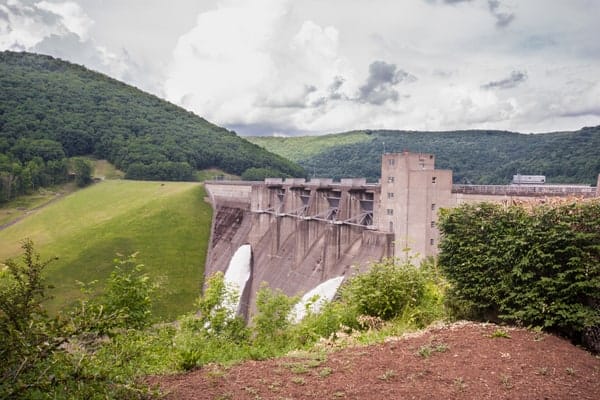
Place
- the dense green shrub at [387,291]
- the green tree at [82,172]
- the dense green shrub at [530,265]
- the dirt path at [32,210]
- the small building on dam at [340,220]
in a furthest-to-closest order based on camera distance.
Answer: the green tree at [82,172], the dirt path at [32,210], the small building on dam at [340,220], the dense green shrub at [387,291], the dense green shrub at [530,265]

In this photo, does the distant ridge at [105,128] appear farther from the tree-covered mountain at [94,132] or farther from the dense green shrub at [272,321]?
the dense green shrub at [272,321]

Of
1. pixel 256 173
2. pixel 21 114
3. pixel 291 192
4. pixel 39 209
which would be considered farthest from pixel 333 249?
pixel 21 114

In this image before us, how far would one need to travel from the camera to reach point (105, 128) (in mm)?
105438

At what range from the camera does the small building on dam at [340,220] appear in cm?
2762

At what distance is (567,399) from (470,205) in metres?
5.20

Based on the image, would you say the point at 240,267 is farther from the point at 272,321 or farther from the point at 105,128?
the point at 105,128

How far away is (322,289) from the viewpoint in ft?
96.6

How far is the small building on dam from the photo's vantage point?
27625 mm

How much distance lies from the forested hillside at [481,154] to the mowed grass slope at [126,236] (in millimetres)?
31050

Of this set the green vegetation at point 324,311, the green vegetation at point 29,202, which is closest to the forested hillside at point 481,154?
the green vegetation at point 29,202

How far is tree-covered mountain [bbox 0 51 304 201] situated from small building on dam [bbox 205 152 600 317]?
144 feet

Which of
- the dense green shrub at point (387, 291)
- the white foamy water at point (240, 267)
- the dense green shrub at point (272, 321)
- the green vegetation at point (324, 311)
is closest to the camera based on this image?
the green vegetation at point (324, 311)

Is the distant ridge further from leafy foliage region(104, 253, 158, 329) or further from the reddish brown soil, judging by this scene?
the reddish brown soil

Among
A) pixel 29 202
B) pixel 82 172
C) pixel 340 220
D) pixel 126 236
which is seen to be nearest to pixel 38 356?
pixel 340 220
